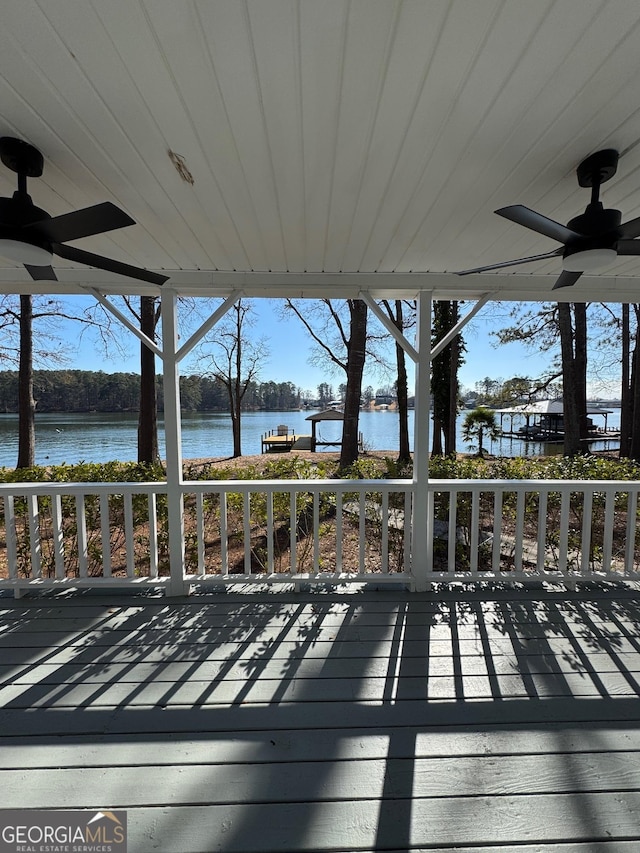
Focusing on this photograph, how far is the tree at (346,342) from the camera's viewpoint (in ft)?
23.4

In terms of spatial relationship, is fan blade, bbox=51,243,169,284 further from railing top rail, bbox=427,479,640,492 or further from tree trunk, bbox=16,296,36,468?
tree trunk, bbox=16,296,36,468

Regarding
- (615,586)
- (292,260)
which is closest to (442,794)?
(615,586)

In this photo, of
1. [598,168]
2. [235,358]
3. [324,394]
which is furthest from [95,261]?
[324,394]

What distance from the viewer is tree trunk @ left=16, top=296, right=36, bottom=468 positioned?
692 centimetres

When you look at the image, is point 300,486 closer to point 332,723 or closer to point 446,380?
point 332,723

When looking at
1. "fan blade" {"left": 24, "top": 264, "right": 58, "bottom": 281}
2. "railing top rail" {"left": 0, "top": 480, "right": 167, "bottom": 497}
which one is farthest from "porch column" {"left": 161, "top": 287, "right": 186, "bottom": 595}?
"fan blade" {"left": 24, "top": 264, "right": 58, "bottom": 281}

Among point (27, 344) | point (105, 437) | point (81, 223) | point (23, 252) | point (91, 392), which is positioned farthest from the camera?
point (91, 392)

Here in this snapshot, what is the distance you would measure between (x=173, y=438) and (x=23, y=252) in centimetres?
154

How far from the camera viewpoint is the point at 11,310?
7.43 meters

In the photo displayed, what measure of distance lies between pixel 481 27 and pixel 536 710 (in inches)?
103

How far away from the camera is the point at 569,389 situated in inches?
256

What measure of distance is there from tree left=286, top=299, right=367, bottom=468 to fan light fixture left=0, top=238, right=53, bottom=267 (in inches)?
182

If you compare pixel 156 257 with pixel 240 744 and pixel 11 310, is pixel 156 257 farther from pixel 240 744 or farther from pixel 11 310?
pixel 11 310

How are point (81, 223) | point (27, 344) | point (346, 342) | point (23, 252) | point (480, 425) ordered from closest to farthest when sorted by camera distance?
point (81, 223), point (23, 252), point (27, 344), point (346, 342), point (480, 425)
